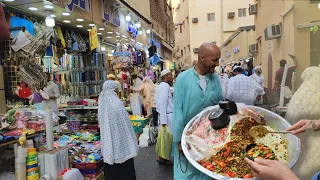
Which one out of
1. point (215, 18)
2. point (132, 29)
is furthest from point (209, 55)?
point (215, 18)

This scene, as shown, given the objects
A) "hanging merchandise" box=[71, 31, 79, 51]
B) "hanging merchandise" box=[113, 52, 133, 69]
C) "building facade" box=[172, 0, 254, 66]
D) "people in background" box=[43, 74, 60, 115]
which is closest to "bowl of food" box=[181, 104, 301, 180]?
"people in background" box=[43, 74, 60, 115]

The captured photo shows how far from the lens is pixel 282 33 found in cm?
105

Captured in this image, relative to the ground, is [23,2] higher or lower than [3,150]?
higher

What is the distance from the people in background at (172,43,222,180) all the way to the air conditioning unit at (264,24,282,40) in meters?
1.29

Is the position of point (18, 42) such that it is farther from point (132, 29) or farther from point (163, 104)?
point (132, 29)

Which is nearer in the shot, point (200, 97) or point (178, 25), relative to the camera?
point (200, 97)

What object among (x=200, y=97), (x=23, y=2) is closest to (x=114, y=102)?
(x=200, y=97)

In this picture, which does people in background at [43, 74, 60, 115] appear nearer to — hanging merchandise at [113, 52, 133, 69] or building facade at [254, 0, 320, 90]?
hanging merchandise at [113, 52, 133, 69]

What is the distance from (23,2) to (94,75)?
3.94m

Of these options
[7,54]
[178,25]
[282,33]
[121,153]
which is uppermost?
[178,25]

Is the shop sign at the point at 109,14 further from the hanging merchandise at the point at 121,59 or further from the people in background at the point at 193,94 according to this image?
the people in background at the point at 193,94

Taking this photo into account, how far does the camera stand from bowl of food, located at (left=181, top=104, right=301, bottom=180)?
1.76m

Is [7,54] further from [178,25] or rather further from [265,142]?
[178,25]

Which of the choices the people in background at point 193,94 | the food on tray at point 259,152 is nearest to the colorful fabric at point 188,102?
the people in background at point 193,94
